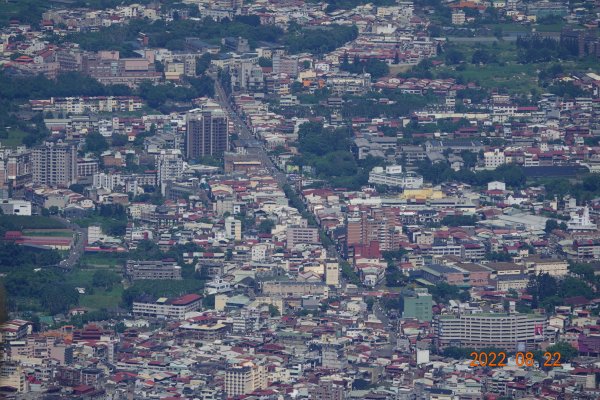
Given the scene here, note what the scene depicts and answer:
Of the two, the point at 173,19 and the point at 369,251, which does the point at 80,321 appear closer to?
the point at 369,251

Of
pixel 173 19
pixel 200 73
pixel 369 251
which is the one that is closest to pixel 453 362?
pixel 369 251

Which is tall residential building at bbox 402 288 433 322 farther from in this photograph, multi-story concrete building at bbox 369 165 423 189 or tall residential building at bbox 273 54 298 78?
tall residential building at bbox 273 54 298 78

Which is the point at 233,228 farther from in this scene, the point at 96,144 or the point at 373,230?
the point at 96,144

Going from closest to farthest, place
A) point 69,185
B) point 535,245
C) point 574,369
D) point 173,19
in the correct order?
point 574,369
point 535,245
point 69,185
point 173,19

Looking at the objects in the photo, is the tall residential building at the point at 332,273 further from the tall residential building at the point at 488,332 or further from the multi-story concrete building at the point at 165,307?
the tall residential building at the point at 488,332

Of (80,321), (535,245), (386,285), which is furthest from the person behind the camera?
(535,245)
